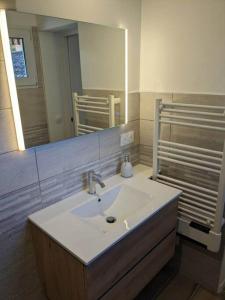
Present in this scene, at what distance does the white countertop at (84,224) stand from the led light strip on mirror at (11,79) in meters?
0.41

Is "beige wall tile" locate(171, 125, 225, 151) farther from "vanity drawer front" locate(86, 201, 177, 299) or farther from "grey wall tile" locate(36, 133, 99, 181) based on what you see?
"grey wall tile" locate(36, 133, 99, 181)

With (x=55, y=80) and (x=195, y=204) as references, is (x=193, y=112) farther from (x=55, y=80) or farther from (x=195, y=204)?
(x=55, y=80)

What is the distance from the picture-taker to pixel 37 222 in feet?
3.94

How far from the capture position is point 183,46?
→ 4.83 ft

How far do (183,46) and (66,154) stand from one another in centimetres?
102

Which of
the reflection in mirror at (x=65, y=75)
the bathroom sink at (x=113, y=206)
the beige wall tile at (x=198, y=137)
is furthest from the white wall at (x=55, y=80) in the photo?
the beige wall tile at (x=198, y=137)

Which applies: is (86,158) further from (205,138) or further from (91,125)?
(205,138)

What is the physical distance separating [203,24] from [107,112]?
788mm

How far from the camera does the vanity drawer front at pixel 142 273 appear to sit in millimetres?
1217

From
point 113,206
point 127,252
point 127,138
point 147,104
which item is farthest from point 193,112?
point 127,252

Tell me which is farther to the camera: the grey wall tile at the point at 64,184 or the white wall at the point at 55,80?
the grey wall tile at the point at 64,184

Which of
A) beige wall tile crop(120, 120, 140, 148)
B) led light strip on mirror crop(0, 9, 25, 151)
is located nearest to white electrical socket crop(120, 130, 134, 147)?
beige wall tile crop(120, 120, 140, 148)

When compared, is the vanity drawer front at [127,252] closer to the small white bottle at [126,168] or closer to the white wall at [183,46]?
the small white bottle at [126,168]

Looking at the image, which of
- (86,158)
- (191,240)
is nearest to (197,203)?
(191,240)
